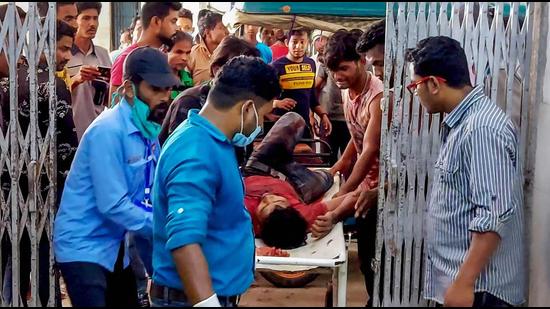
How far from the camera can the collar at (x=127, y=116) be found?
330 centimetres

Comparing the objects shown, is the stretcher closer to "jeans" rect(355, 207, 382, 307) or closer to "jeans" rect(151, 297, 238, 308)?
"jeans" rect(355, 207, 382, 307)

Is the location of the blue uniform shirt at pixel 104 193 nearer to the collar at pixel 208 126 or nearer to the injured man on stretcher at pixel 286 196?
the collar at pixel 208 126

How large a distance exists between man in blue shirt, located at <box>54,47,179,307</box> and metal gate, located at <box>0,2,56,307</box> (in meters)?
0.58

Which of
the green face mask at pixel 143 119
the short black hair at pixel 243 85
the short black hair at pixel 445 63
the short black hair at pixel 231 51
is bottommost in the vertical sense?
the green face mask at pixel 143 119

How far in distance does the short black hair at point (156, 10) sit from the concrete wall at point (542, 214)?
105 inches

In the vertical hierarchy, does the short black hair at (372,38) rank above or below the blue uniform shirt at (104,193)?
above

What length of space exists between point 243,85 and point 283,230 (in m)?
1.46

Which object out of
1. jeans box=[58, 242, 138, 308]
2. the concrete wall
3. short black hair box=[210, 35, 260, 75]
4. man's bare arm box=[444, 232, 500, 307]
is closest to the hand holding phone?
short black hair box=[210, 35, 260, 75]

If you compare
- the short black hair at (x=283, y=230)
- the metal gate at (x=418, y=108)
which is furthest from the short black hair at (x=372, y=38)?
the short black hair at (x=283, y=230)

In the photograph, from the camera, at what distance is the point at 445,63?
2957 mm

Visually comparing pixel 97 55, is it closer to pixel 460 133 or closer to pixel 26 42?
pixel 26 42

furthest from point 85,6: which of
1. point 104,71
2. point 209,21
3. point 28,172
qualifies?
point 28,172

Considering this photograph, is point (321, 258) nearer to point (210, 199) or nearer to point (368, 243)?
point (368, 243)

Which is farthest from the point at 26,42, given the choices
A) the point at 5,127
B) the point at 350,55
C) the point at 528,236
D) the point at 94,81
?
the point at 528,236
